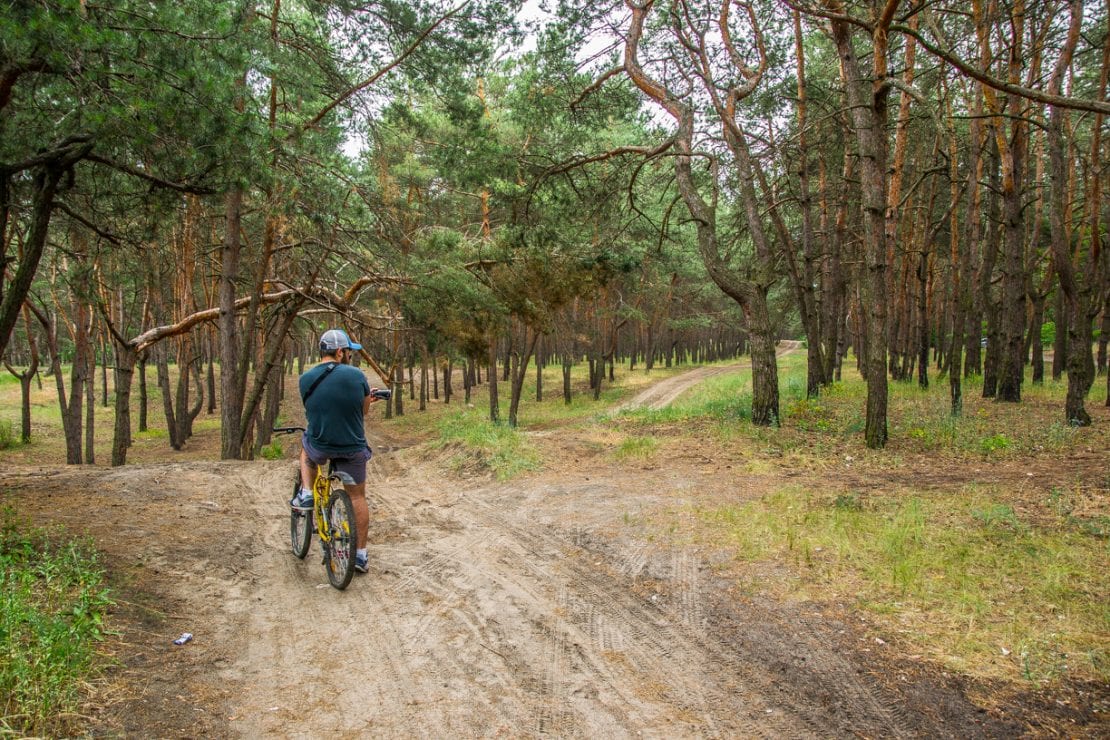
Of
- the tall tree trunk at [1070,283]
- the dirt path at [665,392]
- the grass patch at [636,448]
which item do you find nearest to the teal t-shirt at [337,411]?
the grass patch at [636,448]

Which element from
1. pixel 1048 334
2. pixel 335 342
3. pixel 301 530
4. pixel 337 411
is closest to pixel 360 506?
pixel 337 411

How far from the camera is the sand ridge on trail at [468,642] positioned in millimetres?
3361

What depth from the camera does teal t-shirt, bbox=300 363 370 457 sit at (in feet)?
17.2

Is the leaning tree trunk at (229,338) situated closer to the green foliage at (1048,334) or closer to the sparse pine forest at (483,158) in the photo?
the sparse pine forest at (483,158)

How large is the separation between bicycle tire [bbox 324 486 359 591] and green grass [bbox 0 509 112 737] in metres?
1.54

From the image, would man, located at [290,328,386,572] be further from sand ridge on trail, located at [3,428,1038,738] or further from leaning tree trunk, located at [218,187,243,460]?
leaning tree trunk, located at [218,187,243,460]

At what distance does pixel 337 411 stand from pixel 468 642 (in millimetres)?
2215

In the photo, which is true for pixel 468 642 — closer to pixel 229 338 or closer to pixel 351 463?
pixel 351 463

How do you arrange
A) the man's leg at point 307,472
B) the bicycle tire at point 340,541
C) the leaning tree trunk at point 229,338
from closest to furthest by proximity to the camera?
the bicycle tire at point 340,541 < the man's leg at point 307,472 < the leaning tree trunk at point 229,338

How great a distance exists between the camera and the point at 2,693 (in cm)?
289

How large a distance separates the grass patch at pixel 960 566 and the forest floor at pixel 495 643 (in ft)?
0.90

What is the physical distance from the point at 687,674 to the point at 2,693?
141 inches

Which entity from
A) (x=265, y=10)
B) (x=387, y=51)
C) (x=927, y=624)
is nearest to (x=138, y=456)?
(x=265, y=10)

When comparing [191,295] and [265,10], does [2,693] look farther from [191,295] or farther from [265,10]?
[191,295]
